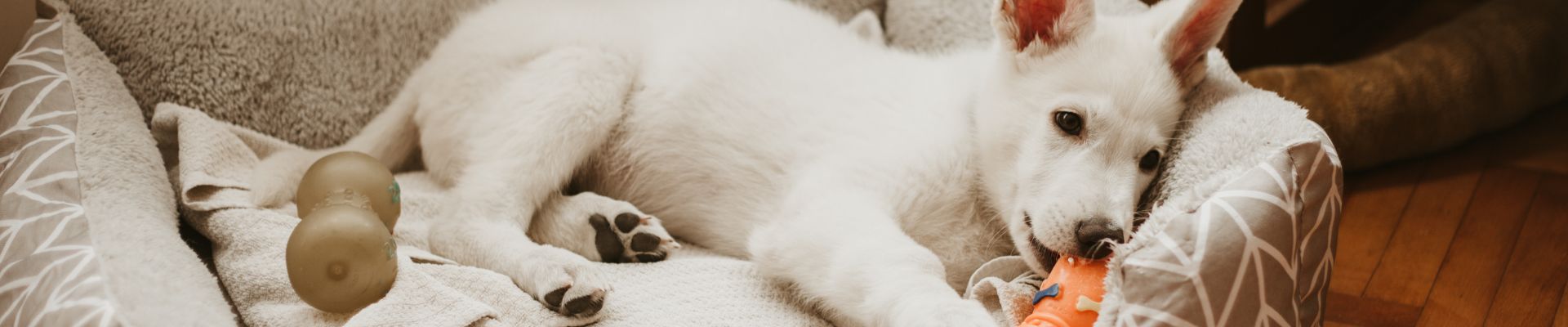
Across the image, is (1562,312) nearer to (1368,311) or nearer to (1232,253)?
(1368,311)

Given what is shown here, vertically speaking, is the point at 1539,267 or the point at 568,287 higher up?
the point at 568,287

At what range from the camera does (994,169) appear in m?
2.08

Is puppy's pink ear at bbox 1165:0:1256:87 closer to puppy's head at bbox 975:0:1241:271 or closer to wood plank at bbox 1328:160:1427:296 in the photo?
puppy's head at bbox 975:0:1241:271

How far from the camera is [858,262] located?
1969 mm

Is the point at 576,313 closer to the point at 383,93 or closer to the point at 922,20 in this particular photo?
the point at 383,93

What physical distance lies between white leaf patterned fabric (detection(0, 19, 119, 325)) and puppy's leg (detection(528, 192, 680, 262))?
860mm

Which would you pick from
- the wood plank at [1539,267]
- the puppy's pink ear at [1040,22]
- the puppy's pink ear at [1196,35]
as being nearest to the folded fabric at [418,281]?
the puppy's pink ear at [1040,22]

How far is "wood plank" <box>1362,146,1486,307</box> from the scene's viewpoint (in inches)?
104

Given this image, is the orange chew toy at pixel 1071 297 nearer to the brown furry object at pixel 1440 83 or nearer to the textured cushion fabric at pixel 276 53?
the brown furry object at pixel 1440 83

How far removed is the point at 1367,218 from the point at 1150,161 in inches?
49.5

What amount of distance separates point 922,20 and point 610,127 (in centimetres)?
100

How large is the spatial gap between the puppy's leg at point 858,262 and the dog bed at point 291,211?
9cm

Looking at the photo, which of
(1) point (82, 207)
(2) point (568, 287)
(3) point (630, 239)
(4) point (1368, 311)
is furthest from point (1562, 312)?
(1) point (82, 207)

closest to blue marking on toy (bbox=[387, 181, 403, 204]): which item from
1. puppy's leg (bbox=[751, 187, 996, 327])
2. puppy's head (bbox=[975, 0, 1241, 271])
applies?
puppy's leg (bbox=[751, 187, 996, 327])
